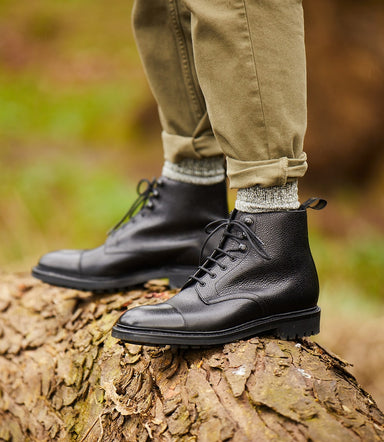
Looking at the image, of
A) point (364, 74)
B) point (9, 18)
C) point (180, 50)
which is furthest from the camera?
point (9, 18)

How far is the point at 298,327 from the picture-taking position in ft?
3.89

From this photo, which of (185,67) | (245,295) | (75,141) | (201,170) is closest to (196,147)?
(201,170)

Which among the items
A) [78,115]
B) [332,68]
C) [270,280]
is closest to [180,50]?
[270,280]

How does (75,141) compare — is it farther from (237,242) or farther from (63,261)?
(237,242)

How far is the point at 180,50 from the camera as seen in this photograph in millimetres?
1376

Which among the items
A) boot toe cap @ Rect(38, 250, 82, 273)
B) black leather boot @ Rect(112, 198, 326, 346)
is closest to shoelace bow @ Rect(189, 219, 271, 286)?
black leather boot @ Rect(112, 198, 326, 346)

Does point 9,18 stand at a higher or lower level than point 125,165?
higher

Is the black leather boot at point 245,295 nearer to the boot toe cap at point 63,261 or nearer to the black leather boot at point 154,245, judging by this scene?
the black leather boot at point 154,245

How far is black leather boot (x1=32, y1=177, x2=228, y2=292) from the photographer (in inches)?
58.0

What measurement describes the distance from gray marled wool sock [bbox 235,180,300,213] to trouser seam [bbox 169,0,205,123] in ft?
1.18

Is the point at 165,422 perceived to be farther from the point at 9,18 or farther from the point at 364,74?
the point at 9,18

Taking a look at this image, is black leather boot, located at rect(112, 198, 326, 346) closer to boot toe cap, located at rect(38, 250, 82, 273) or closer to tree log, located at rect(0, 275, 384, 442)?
tree log, located at rect(0, 275, 384, 442)

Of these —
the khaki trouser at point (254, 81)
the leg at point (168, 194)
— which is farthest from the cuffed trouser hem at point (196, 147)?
the khaki trouser at point (254, 81)

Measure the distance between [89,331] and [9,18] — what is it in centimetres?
1019
